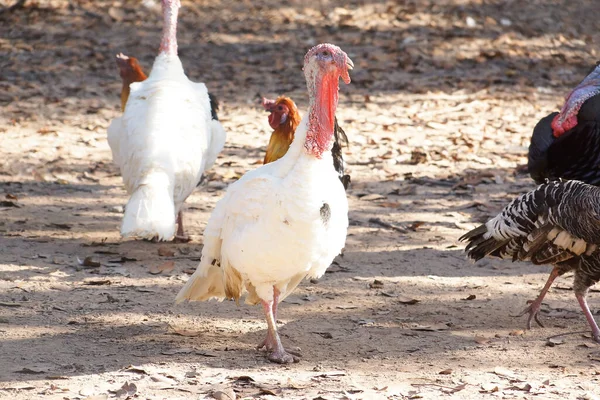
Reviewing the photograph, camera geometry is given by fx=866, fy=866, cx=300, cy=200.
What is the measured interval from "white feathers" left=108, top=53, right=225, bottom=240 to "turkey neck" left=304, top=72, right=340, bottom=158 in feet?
5.38

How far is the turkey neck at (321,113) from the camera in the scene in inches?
186

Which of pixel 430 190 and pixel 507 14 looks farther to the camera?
pixel 507 14

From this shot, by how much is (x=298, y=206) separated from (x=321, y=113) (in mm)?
536

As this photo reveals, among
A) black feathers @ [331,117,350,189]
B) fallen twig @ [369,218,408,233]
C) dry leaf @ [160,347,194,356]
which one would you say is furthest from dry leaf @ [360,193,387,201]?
dry leaf @ [160,347,194,356]

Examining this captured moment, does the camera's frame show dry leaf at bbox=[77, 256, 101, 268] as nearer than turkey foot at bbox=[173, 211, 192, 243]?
Yes

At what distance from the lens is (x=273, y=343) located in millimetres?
5043

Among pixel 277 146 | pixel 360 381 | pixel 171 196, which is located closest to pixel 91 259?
pixel 171 196

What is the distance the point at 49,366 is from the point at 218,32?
9923mm

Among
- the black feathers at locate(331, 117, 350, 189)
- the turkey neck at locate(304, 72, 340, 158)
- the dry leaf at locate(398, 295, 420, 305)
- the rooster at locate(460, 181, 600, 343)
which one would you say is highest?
the turkey neck at locate(304, 72, 340, 158)

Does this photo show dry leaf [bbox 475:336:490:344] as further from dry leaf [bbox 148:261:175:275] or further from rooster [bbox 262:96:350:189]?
dry leaf [bbox 148:261:175:275]

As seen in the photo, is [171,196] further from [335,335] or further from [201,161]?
[335,335]

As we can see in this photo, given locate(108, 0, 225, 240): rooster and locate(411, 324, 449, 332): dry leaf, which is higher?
locate(108, 0, 225, 240): rooster

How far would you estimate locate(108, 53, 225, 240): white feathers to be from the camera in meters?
6.03

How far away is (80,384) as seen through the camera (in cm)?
457
